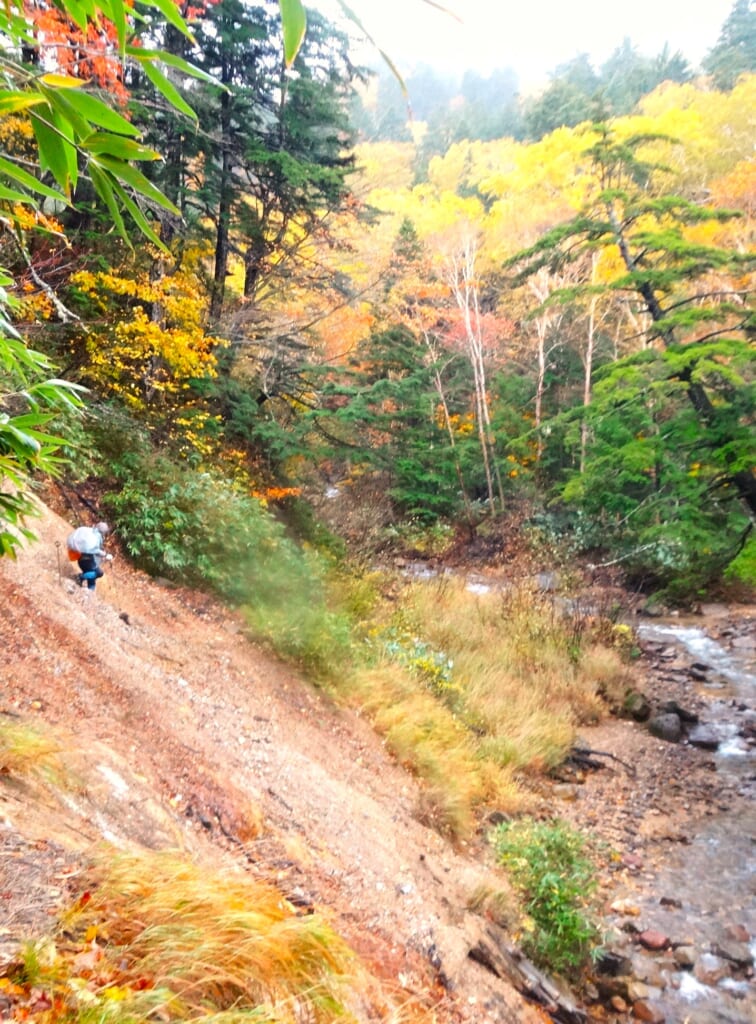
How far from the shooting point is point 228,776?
3.89 meters

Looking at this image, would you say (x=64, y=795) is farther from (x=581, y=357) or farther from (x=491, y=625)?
(x=581, y=357)

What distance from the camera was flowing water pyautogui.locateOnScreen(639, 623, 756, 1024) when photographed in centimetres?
417

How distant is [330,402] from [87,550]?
12019 mm

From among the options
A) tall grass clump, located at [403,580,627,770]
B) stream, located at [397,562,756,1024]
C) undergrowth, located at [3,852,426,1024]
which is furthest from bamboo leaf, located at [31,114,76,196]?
tall grass clump, located at [403,580,627,770]

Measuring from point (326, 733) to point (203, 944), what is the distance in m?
4.00

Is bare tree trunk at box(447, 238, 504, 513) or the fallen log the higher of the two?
bare tree trunk at box(447, 238, 504, 513)

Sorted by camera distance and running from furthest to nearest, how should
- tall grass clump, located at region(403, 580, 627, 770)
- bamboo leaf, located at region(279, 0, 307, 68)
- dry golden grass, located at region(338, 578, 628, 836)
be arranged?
1. tall grass clump, located at region(403, 580, 627, 770)
2. dry golden grass, located at region(338, 578, 628, 836)
3. bamboo leaf, located at region(279, 0, 307, 68)

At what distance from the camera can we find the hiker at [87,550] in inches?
196

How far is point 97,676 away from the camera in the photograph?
161 inches

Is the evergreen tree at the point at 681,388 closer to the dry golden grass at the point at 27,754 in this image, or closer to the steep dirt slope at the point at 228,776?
the steep dirt slope at the point at 228,776

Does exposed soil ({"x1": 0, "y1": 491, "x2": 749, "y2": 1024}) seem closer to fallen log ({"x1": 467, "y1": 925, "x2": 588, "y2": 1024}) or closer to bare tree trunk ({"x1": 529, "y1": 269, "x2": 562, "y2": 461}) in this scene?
fallen log ({"x1": 467, "y1": 925, "x2": 588, "y2": 1024})

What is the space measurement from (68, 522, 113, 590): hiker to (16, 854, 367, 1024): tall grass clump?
3209mm

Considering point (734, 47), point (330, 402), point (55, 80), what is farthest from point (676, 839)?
point (734, 47)

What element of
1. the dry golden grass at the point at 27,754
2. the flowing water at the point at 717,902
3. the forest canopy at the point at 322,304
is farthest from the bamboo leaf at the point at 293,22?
the flowing water at the point at 717,902
